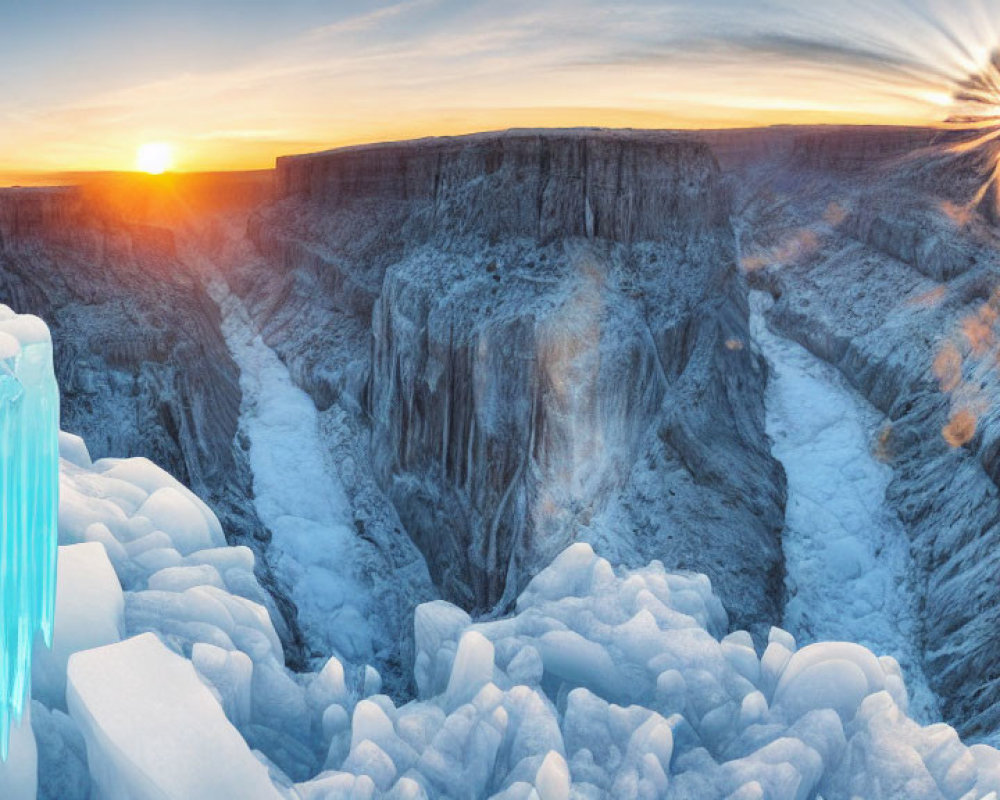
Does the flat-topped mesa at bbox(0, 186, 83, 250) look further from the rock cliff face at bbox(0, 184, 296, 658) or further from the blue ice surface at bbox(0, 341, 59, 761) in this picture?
the blue ice surface at bbox(0, 341, 59, 761)

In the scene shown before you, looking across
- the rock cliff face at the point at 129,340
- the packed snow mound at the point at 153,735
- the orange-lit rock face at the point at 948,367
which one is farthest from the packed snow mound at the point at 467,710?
the orange-lit rock face at the point at 948,367

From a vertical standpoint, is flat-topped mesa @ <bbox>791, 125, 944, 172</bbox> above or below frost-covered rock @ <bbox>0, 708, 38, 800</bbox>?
above

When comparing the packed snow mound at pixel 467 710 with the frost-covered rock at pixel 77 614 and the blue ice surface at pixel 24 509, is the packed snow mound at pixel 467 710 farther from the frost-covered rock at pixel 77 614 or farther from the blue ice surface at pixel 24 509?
the blue ice surface at pixel 24 509

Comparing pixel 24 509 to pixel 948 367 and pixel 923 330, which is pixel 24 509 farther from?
pixel 923 330

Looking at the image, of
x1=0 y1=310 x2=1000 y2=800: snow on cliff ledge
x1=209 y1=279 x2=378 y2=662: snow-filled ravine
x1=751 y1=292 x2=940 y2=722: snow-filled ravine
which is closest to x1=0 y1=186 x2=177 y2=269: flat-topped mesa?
x1=209 y1=279 x2=378 y2=662: snow-filled ravine

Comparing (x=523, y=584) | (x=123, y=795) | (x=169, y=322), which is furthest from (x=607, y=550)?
(x=169, y=322)

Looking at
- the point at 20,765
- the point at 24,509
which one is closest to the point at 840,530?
the point at 20,765

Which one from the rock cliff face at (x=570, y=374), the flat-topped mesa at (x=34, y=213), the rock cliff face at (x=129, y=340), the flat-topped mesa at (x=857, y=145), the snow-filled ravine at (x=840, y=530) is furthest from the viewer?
the flat-topped mesa at (x=857, y=145)
